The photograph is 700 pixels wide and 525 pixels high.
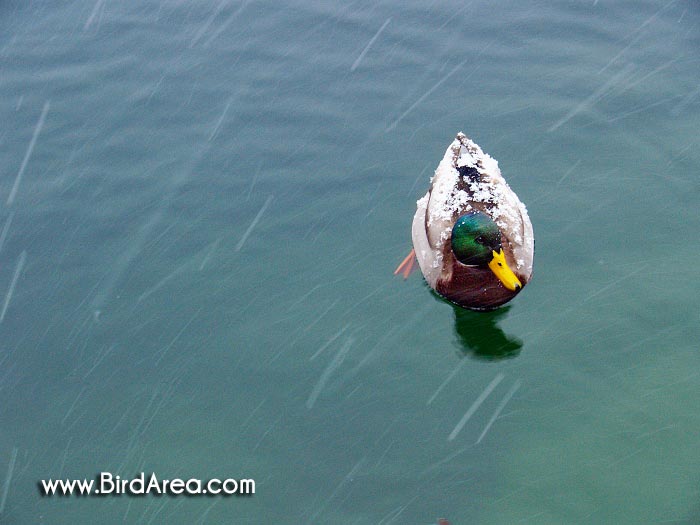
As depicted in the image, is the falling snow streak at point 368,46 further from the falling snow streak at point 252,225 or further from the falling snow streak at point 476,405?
the falling snow streak at point 476,405

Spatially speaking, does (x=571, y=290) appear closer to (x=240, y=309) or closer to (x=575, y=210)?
(x=575, y=210)

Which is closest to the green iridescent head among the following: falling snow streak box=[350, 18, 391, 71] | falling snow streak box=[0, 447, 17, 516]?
falling snow streak box=[0, 447, 17, 516]

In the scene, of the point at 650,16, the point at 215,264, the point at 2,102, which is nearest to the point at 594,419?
the point at 215,264

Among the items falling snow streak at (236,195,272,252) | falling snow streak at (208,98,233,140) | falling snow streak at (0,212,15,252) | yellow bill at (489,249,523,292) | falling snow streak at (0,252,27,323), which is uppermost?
falling snow streak at (208,98,233,140)

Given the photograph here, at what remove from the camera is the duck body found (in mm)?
7391

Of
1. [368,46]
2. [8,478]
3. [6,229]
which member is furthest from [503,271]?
[6,229]

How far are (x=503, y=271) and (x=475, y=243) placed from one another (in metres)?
0.37

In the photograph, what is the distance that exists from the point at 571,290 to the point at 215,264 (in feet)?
11.8

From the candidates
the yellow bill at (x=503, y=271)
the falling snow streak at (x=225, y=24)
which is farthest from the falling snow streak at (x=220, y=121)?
the yellow bill at (x=503, y=271)

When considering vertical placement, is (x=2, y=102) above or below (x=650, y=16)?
above

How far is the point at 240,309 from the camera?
8.18 m

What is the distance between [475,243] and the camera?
7.36m

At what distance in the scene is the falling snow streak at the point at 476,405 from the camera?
22.7 ft

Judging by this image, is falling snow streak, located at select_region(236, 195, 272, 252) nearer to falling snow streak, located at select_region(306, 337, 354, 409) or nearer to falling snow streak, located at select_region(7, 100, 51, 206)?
falling snow streak, located at select_region(306, 337, 354, 409)
